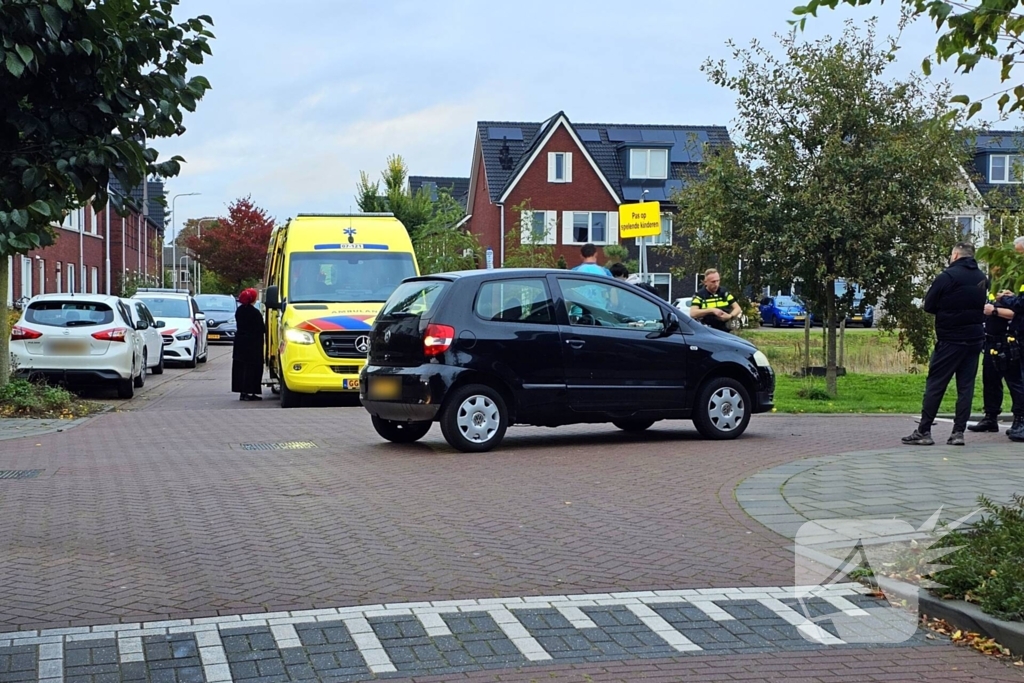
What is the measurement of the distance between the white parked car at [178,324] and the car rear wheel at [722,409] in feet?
63.0

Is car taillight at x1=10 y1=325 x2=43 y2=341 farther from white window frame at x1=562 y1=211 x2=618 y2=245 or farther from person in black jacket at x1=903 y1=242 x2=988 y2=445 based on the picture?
white window frame at x1=562 y1=211 x2=618 y2=245

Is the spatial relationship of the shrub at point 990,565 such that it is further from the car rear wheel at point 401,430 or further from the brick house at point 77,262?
the brick house at point 77,262

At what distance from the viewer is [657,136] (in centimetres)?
6284

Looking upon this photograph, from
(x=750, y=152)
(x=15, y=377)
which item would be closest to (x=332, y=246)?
(x=15, y=377)

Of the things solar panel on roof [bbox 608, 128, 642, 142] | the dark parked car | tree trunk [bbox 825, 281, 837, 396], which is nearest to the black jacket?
tree trunk [bbox 825, 281, 837, 396]

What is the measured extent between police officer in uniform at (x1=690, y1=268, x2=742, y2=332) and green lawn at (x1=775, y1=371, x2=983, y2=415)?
6.85 ft

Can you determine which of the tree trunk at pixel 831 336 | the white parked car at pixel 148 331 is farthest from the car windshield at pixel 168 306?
the tree trunk at pixel 831 336

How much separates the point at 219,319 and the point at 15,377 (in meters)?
27.6

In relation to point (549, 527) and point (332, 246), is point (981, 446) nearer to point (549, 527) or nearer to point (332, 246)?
point (549, 527)

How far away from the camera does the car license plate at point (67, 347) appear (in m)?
18.2

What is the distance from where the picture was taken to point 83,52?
6.07m

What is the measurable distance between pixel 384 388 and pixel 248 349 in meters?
8.55

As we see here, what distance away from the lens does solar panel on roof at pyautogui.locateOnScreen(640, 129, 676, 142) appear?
62531 mm

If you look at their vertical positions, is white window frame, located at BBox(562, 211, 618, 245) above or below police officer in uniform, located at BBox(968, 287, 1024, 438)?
above
